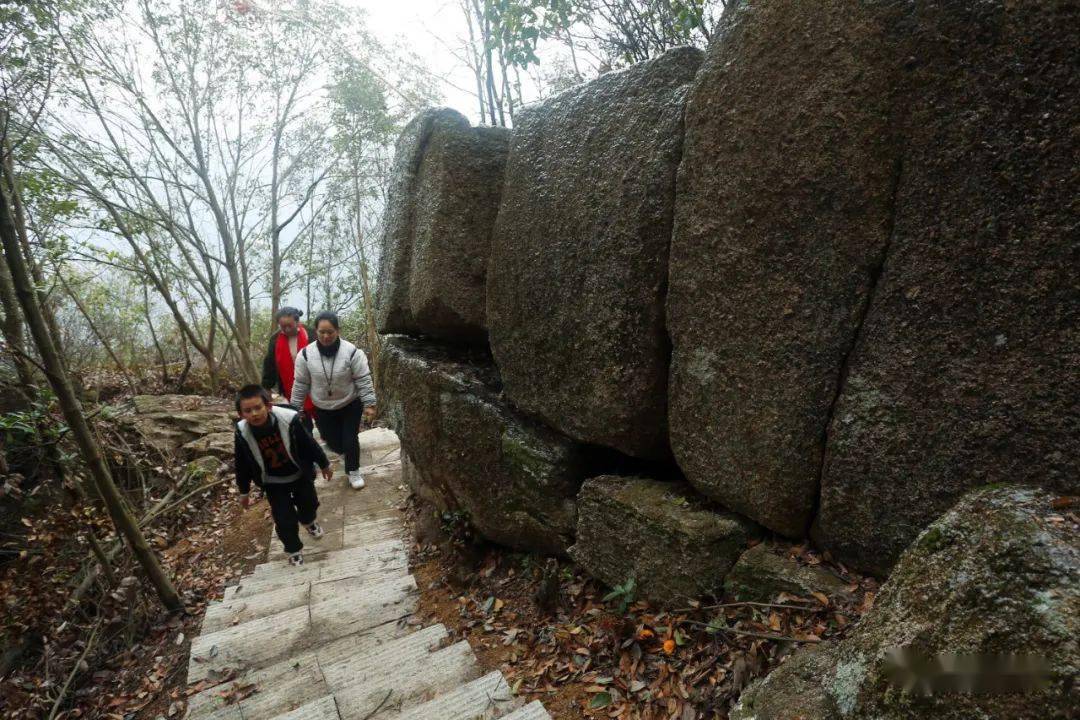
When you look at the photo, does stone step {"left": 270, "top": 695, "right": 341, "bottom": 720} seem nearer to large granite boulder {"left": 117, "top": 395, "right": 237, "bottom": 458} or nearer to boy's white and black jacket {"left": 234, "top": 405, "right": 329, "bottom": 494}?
boy's white and black jacket {"left": 234, "top": 405, "right": 329, "bottom": 494}

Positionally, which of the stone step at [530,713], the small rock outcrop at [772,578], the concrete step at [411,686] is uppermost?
the small rock outcrop at [772,578]

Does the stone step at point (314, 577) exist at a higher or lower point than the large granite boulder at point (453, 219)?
lower

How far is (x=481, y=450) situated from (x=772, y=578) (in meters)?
2.50

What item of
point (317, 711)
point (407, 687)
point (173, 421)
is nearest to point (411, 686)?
point (407, 687)

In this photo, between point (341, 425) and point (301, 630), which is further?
point (341, 425)

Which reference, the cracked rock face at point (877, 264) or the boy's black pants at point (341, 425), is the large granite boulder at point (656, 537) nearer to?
the cracked rock face at point (877, 264)

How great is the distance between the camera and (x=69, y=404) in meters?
4.27

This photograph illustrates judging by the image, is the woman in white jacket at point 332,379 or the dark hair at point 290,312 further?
the dark hair at point 290,312

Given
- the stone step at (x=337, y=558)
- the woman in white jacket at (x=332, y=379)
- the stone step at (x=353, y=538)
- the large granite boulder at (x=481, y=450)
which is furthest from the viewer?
the woman in white jacket at (x=332, y=379)

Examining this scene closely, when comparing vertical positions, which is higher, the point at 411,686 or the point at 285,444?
the point at 285,444

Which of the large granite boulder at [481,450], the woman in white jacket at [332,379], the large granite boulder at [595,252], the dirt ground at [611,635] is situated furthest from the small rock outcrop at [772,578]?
the woman in white jacket at [332,379]

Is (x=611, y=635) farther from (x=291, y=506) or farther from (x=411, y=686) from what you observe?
(x=291, y=506)

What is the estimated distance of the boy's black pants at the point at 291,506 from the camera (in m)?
5.31

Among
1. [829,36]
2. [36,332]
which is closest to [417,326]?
[36,332]
